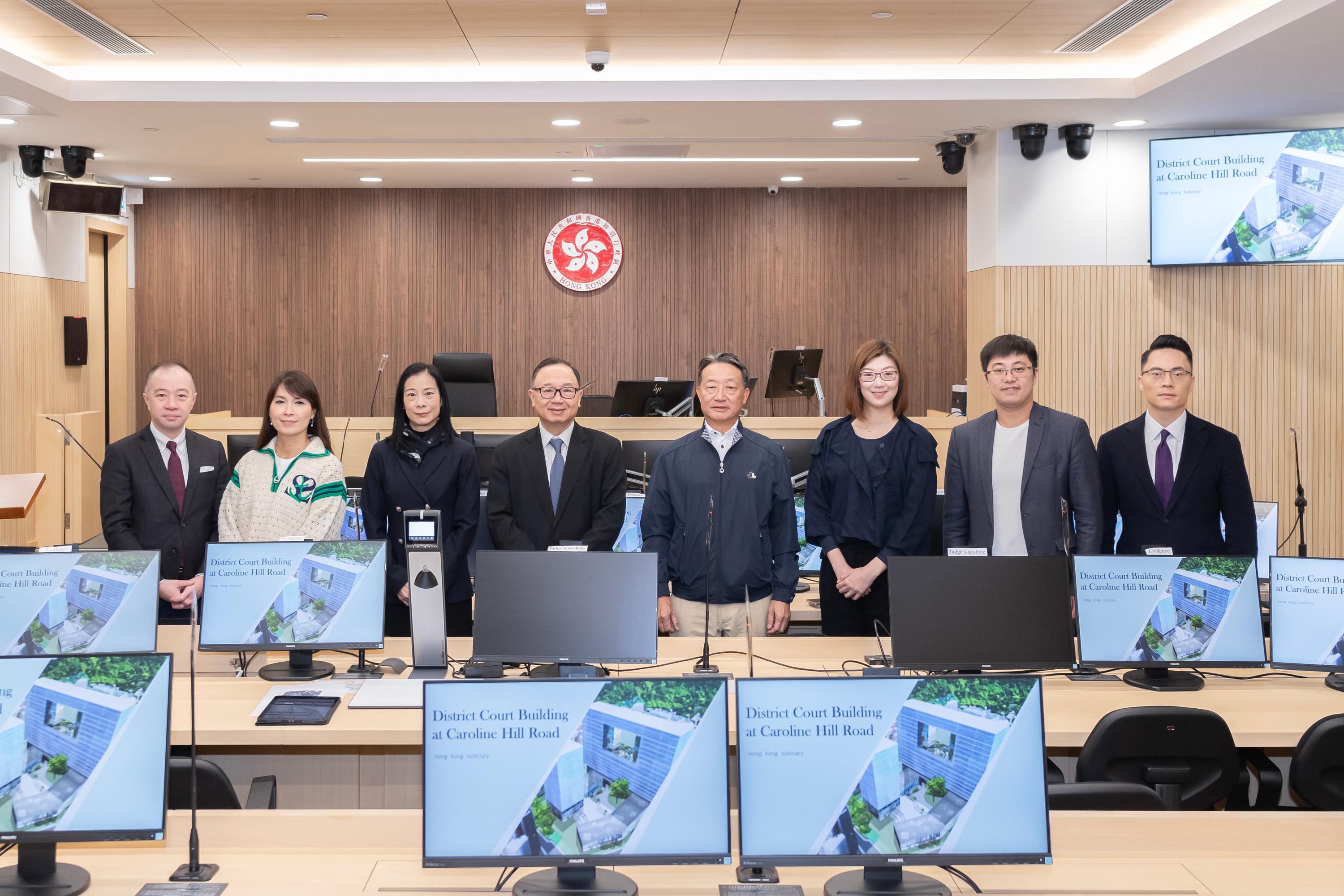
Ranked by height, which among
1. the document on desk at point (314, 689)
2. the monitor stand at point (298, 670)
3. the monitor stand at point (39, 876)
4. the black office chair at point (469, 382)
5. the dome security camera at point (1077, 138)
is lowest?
the monitor stand at point (39, 876)

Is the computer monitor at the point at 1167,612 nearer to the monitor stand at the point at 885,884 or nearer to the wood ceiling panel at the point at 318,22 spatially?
the monitor stand at the point at 885,884

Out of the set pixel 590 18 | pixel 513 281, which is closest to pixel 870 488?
pixel 590 18

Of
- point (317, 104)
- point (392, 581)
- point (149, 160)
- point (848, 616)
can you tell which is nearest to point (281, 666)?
point (392, 581)

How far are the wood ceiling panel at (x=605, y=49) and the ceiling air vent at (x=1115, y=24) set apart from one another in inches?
78.7

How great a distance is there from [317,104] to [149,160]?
278 centimetres

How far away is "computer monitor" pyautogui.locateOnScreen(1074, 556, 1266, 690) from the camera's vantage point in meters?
3.15

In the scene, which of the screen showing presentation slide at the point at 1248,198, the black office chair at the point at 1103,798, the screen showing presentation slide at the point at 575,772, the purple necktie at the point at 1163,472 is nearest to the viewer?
the screen showing presentation slide at the point at 575,772

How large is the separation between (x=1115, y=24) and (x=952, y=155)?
176cm

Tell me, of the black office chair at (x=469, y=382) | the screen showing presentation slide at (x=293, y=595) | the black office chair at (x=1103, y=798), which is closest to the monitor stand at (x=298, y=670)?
the screen showing presentation slide at (x=293, y=595)

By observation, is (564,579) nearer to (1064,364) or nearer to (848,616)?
(848,616)

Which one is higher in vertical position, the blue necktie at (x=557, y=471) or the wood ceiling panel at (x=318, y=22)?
the wood ceiling panel at (x=318, y=22)

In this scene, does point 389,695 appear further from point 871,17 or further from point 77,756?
point 871,17

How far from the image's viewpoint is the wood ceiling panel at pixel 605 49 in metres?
5.71

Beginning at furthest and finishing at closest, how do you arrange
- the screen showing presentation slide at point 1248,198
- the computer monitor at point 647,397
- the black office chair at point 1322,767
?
the computer monitor at point 647,397 < the screen showing presentation slide at point 1248,198 < the black office chair at point 1322,767
